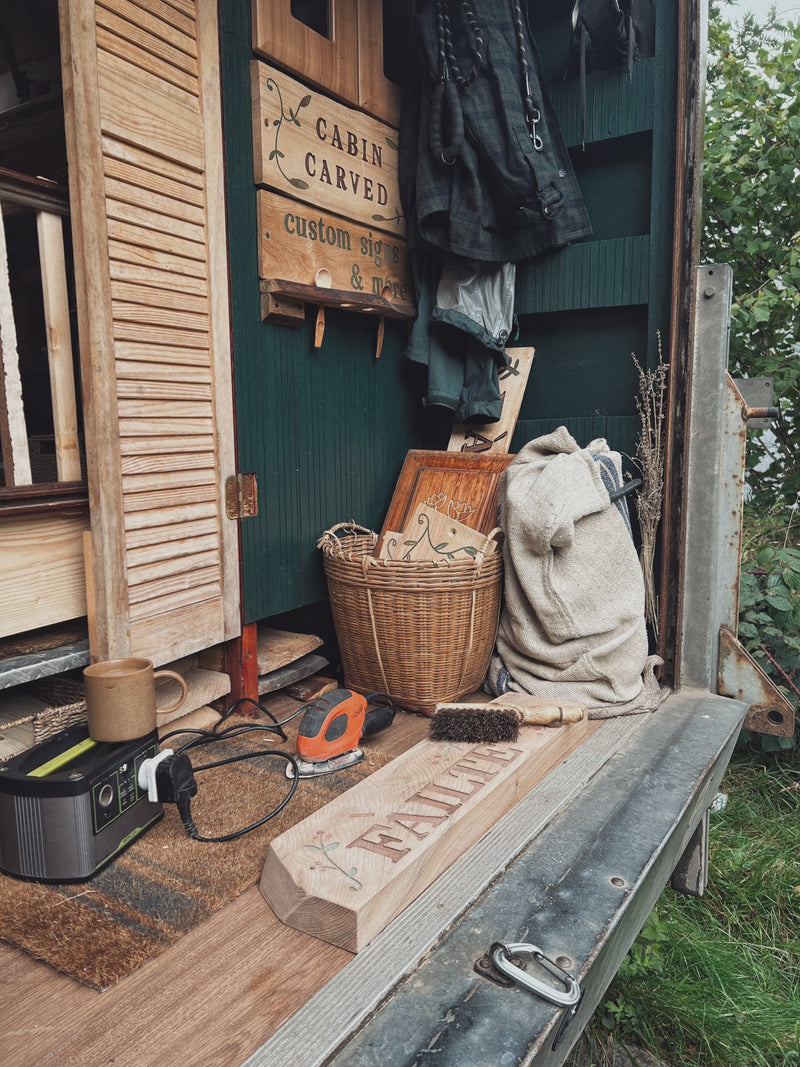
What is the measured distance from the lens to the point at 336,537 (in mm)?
2754

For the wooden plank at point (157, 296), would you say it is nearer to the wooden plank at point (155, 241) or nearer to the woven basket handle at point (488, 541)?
the wooden plank at point (155, 241)

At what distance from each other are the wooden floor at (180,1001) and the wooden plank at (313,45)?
92.1 inches

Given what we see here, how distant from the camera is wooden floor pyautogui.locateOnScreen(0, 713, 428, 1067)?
112cm

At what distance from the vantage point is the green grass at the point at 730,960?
221 cm

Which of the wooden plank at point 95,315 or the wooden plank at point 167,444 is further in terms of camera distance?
the wooden plank at point 167,444

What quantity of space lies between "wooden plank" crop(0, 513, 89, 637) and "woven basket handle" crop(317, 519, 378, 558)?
0.85 meters

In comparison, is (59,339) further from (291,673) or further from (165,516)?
(291,673)

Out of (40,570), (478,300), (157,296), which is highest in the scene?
(478,300)

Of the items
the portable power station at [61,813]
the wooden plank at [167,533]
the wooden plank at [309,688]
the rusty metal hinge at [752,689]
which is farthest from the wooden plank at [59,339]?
the rusty metal hinge at [752,689]

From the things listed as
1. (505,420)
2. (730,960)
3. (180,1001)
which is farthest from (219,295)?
(730,960)

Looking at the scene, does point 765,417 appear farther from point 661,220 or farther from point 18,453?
point 18,453

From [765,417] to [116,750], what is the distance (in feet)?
7.32

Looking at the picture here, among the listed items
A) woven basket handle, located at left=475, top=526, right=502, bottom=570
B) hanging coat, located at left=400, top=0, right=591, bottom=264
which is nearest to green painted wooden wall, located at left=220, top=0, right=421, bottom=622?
hanging coat, located at left=400, top=0, right=591, bottom=264

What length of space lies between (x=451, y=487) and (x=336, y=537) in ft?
1.56
